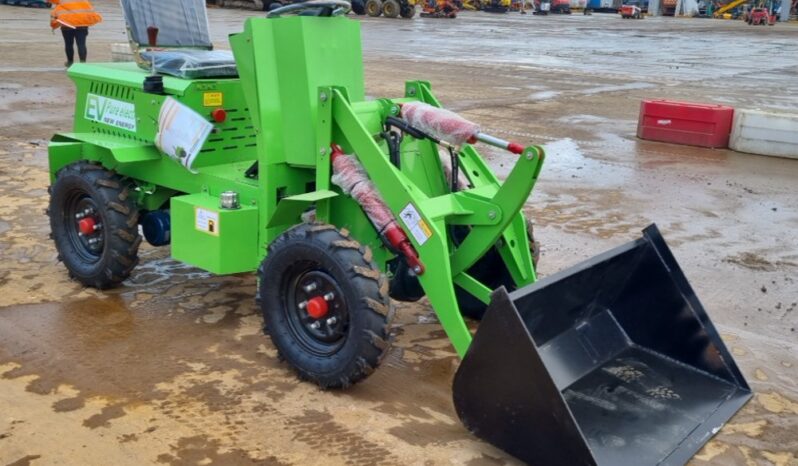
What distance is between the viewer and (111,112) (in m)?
5.17

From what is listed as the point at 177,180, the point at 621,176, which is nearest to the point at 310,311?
the point at 177,180

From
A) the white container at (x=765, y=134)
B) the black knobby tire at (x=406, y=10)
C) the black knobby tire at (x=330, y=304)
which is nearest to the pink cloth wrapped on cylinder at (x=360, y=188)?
the black knobby tire at (x=330, y=304)

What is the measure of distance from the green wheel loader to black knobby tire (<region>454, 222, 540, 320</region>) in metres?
0.01

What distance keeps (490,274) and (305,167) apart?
3.77 ft

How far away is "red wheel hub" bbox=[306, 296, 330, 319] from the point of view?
3.91m

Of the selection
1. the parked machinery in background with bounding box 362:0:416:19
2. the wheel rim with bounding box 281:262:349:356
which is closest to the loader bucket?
the wheel rim with bounding box 281:262:349:356

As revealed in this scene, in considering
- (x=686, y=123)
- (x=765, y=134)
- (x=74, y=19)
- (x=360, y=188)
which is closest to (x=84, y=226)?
(x=360, y=188)

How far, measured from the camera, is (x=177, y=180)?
4.87m

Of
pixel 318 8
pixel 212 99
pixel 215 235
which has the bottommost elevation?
pixel 215 235

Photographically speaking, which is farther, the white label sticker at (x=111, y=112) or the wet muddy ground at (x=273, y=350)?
the white label sticker at (x=111, y=112)

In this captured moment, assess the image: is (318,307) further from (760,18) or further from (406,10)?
(760,18)

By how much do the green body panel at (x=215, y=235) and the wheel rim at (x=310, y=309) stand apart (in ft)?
1.52

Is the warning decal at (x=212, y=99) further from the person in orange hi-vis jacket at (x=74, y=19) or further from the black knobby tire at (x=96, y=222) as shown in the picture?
the person in orange hi-vis jacket at (x=74, y=19)

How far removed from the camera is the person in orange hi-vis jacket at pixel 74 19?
47.7 feet
